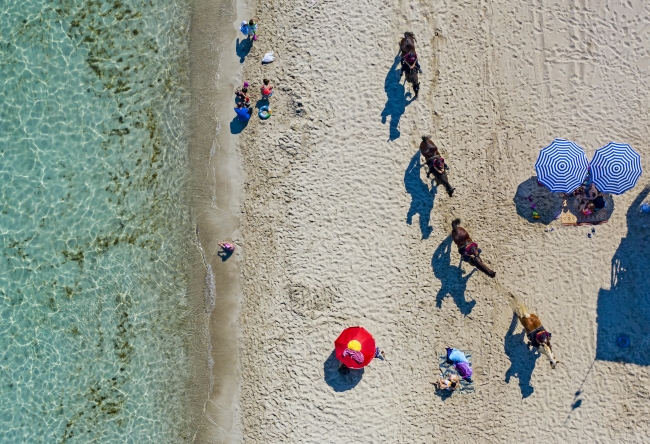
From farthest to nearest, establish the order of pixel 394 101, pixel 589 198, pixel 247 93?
1. pixel 247 93
2. pixel 394 101
3. pixel 589 198

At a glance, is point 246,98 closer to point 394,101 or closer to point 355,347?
point 394,101

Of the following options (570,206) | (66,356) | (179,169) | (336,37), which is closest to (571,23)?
(570,206)

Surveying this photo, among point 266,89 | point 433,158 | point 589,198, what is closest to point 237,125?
point 266,89

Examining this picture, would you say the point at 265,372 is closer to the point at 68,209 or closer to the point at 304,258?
the point at 304,258

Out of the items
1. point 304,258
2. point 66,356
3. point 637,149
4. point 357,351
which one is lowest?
point 66,356

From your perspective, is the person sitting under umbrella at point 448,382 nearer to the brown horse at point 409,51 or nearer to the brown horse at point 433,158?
the brown horse at point 433,158

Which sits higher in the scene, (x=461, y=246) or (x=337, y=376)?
(x=461, y=246)

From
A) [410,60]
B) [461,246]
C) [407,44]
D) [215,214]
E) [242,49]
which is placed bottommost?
[215,214]

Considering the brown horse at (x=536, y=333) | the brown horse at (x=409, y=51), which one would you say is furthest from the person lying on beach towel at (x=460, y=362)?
the brown horse at (x=409, y=51)
